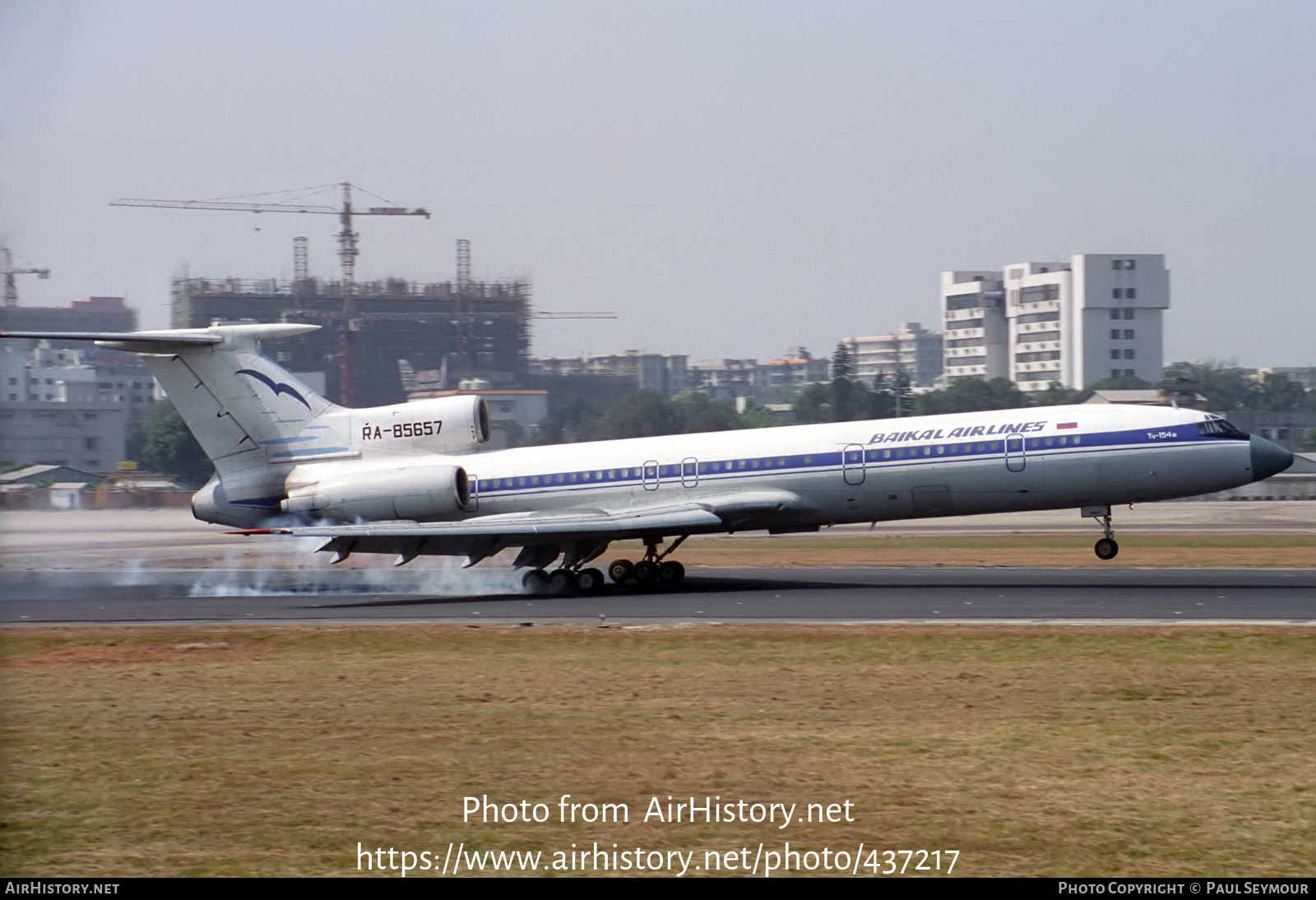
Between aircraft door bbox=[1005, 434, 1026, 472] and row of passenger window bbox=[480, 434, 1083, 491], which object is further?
row of passenger window bbox=[480, 434, 1083, 491]

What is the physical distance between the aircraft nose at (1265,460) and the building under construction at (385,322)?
12356 cm

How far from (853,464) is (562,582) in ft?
24.3

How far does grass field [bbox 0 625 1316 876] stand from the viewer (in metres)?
10.2

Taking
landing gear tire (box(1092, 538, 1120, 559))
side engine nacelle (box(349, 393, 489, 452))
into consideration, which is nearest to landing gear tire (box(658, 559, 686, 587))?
side engine nacelle (box(349, 393, 489, 452))

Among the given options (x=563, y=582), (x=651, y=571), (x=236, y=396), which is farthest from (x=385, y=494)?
(x=651, y=571)

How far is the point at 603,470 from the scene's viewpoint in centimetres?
3231

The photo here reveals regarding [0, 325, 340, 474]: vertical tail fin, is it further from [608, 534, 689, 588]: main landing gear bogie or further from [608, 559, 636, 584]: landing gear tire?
[608, 534, 689, 588]: main landing gear bogie

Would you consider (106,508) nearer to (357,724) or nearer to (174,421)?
(174,421)

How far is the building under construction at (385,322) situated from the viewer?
15712cm

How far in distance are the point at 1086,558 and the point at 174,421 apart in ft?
195

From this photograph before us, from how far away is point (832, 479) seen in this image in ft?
100

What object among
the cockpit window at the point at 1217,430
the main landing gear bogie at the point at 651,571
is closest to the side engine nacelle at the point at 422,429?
the main landing gear bogie at the point at 651,571

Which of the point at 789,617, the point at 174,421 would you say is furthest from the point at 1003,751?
the point at 174,421

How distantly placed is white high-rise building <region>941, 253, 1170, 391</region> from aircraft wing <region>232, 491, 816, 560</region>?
458 ft
